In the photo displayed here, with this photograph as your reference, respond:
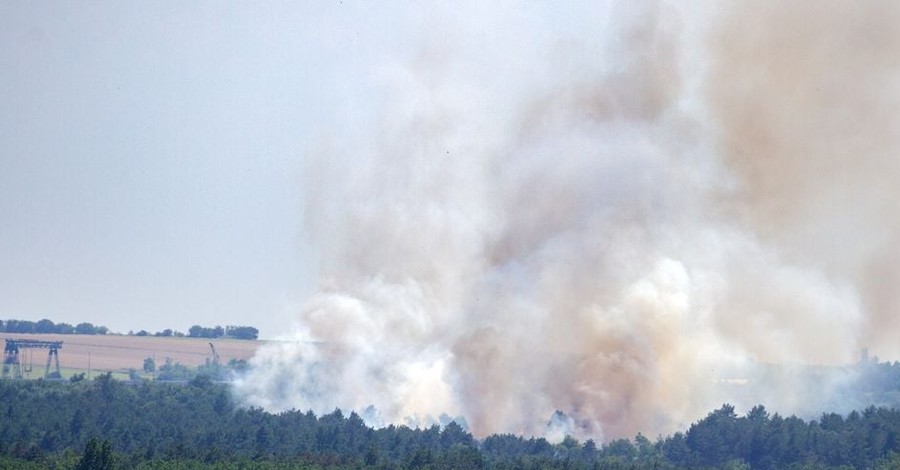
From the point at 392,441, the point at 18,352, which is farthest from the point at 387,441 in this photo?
the point at 18,352

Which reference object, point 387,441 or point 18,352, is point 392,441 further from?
point 18,352

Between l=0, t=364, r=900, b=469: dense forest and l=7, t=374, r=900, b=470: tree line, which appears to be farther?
l=7, t=374, r=900, b=470: tree line

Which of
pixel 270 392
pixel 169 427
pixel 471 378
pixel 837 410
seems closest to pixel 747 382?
pixel 837 410

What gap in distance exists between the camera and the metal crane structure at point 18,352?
18850 cm

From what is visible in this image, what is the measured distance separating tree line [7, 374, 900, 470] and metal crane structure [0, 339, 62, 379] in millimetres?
48322

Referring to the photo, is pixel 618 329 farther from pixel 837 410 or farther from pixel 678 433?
pixel 837 410

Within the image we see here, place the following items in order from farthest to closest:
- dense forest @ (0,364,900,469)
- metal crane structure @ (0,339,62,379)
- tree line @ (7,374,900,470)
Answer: metal crane structure @ (0,339,62,379)
tree line @ (7,374,900,470)
dense forest @ (0,364,900,469)

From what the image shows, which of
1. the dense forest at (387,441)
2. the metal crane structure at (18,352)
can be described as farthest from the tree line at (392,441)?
the metal crane structure at (18,352)

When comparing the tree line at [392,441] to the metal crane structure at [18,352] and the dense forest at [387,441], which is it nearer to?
the dense forest at [387,441]

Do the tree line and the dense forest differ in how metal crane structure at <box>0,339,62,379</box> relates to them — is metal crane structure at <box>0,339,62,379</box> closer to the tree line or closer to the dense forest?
the dense forest

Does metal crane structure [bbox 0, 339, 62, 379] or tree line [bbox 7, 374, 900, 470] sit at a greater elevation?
metal crane structure [bbox 0, 339, 62, 379]

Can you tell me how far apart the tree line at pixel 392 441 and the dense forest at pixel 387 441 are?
0.10 metres

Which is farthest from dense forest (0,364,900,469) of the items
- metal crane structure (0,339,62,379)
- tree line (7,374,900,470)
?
metal crane structure (0,339,62,379)

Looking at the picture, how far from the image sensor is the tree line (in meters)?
112
